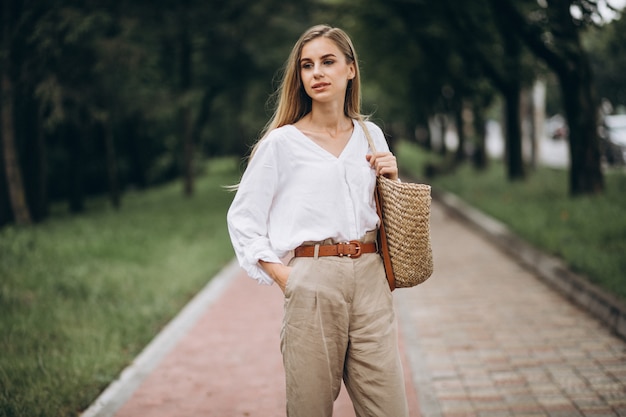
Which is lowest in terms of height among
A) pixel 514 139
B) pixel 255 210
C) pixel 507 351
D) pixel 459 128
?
pixel 507 351

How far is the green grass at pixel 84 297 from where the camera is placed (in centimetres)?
488

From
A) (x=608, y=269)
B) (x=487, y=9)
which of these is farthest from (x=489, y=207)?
(x=608, y=269)

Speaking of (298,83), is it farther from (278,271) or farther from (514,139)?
(514,139)

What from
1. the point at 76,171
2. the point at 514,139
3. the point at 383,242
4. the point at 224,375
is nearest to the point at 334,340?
the point at 383,242

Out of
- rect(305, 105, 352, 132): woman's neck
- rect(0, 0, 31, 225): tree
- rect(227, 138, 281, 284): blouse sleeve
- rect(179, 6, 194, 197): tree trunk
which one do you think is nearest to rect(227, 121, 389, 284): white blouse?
rect(227, 138, 281, 284): blouse sleeve

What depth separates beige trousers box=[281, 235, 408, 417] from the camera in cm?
273

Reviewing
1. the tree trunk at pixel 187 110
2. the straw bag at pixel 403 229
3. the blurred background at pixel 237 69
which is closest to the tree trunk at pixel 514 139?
the blurred background at pixel 237 69

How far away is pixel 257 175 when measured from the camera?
9.19 ft

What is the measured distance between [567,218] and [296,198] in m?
8.51

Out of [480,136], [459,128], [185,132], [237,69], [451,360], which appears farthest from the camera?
[459,128]

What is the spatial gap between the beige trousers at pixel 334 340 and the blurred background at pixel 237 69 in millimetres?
3867

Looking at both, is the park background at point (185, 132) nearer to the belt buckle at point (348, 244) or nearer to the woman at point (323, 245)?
the woman at point (323, 245)

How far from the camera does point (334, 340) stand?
9.03 ft

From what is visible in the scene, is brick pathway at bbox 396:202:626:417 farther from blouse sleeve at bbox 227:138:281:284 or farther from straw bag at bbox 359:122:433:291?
blouse sleeve at bbox 227:138:281:284
